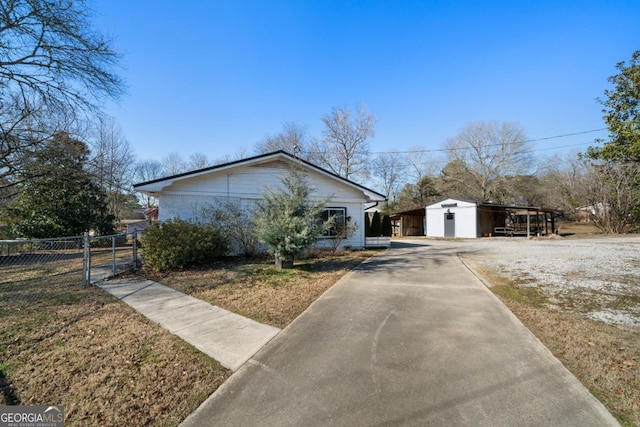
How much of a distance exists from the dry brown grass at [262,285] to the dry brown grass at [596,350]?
3.50 metres

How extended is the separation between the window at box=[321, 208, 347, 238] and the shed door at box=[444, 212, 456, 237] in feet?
52.0

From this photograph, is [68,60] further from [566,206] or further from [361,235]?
[566,206]

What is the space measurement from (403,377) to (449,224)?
2477 centimetres

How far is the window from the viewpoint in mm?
12211

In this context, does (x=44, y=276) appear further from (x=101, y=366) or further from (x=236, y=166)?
(x=101, y=366)

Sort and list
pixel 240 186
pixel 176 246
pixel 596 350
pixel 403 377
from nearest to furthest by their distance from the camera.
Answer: pixel 403 377
pixel 596 350
pixel 176 246
pixel 240 186

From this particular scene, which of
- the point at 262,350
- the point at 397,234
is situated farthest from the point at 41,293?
the point at 397,234

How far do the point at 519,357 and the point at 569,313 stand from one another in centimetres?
228

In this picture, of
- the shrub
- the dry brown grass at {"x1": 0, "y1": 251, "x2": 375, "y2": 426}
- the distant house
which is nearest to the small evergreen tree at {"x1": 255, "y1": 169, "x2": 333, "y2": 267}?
the dry brown grass at {"x1": 0, "y1": 251, "x2": 375, "y2": 426}

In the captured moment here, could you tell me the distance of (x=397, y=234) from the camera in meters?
31.2

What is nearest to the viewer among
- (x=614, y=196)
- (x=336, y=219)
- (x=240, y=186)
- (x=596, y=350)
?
(x=596, y=350)

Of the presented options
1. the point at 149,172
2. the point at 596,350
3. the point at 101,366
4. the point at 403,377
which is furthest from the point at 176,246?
the point at 149,172

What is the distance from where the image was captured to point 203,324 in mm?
4020

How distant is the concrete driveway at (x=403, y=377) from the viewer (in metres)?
2.17
